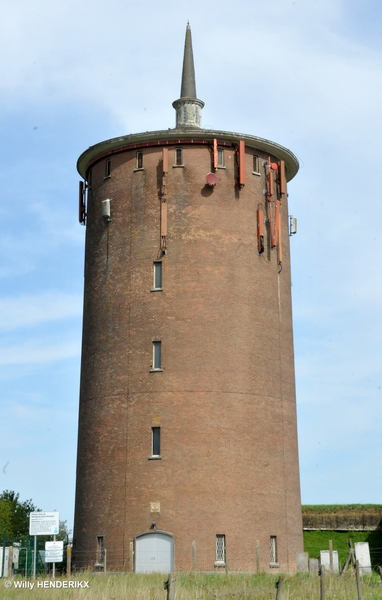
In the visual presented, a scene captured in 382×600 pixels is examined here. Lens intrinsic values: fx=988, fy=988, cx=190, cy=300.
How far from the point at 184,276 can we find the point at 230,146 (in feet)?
21.0

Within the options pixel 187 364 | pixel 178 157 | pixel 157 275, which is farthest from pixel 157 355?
pixel 178 157

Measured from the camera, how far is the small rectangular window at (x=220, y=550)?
3878 cm

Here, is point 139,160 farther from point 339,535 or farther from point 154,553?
point 339,535

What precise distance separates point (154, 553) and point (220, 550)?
2.61m

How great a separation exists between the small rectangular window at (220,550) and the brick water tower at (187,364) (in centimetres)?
6

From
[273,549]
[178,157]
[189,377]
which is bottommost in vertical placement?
[273,549]

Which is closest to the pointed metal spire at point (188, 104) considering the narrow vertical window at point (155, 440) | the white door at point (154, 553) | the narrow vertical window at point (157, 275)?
the narrow vertical window at point (157, 275)

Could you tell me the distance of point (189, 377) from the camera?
40344mm

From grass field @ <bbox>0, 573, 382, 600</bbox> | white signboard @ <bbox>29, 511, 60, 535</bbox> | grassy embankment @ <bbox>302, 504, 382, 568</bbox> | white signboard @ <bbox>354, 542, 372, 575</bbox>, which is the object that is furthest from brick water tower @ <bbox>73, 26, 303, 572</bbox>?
grassy embankment @ <bbox>302, 504, 382, 568</bbox>

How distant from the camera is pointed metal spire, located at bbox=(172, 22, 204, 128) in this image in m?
45.8

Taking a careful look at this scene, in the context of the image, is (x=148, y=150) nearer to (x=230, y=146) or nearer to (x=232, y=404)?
(x=230, y=146)

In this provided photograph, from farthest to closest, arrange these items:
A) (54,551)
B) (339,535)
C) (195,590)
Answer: (339,535) < (54,551) < (195,590)

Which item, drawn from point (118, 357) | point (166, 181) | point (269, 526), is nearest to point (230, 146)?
point (166, 181)

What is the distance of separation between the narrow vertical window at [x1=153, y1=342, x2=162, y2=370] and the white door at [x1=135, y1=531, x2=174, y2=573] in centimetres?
674
